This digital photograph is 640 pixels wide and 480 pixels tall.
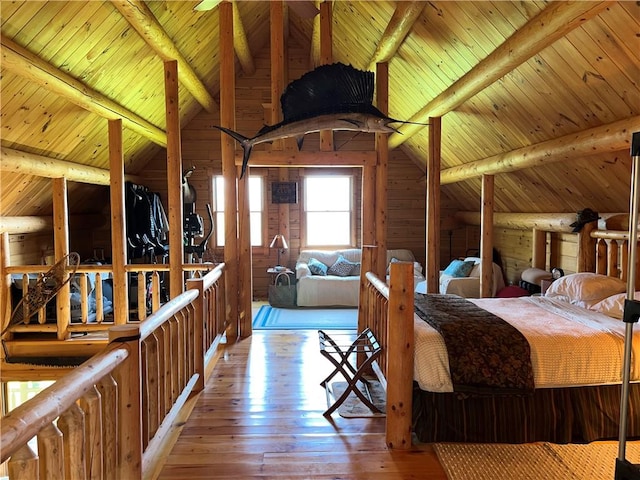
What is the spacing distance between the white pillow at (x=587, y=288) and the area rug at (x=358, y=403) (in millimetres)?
1716

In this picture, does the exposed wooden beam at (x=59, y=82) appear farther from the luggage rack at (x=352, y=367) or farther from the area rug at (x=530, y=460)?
the area rug at (x=530, y=460)

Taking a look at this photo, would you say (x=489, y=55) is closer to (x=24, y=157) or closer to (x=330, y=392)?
(x=330, y=392)

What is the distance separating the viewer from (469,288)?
573 cm

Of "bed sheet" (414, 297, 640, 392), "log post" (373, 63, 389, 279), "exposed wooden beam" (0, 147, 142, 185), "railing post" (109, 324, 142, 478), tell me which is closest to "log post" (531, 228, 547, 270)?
"log post" (373, 63, 389, 279)

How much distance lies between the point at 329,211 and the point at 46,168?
440 cm

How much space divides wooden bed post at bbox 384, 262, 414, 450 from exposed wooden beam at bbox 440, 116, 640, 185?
6.14 feet

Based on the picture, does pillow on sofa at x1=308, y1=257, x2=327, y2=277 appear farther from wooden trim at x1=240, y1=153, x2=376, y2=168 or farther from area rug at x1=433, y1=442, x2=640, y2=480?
area rug at x1=433, y1=442, x2=640, y2=480

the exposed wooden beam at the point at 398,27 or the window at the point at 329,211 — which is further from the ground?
the exposed wooden beam at the point at 398,27

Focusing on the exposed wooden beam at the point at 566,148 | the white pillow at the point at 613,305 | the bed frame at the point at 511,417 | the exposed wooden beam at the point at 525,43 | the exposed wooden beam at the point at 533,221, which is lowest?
the bed frame at the point at 511,417

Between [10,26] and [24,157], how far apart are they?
1.62m

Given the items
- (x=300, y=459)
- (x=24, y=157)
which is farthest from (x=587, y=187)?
(x=24, y=157)

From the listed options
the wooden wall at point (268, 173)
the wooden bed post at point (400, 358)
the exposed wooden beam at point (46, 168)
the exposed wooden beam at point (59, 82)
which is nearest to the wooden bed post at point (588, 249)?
the wooden bed post at point (400, 358)

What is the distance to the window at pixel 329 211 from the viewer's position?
294 inches

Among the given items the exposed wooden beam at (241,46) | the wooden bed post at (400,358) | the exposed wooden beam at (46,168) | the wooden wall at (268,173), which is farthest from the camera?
the wooden wall at (268,173)
